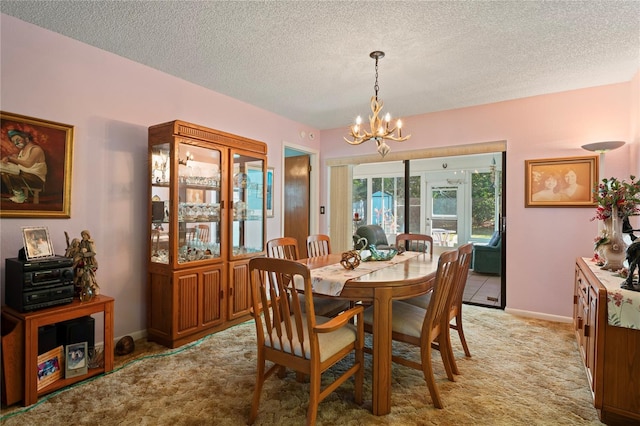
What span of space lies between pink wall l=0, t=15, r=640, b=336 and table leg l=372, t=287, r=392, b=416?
2.31 metres

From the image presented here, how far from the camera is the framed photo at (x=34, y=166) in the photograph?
2.25 m

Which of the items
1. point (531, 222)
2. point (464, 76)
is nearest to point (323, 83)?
point (464, 76)

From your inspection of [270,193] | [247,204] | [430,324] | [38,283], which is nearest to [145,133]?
[247,204]

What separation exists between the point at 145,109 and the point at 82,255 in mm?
1457

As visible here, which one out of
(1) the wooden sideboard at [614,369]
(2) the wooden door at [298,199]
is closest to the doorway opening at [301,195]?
(2) the wooden door at [298,199]

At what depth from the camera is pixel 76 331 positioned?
7.50 feet

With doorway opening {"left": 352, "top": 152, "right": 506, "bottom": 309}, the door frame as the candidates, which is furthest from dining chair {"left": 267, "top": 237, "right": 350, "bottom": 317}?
doorway opening {"left": 352, "top": 152, "right": 506, "bottom": 309}

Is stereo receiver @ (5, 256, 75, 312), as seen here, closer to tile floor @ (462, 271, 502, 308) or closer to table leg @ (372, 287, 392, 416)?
table leg @ (372, 287, 392, 416)

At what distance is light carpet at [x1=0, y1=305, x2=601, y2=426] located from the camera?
189 cm

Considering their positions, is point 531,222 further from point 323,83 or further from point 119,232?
point 119,232

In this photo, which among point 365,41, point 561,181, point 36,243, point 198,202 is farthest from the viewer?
point 561,181

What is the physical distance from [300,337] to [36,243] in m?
1.95

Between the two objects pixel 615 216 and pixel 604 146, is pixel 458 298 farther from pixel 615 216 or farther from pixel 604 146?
pixel 604 146

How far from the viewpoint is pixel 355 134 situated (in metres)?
2.71
